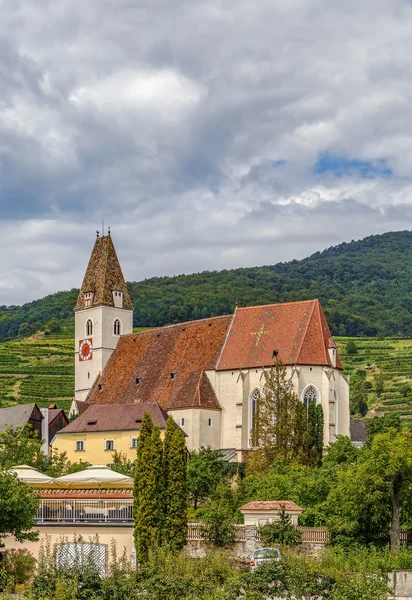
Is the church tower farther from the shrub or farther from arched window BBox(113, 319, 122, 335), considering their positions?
the shrub

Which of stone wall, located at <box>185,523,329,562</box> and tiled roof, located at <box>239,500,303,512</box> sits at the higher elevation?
tiled roof, located at <box>239,500,303,512</box>

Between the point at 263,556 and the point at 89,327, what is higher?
the point at 89,327

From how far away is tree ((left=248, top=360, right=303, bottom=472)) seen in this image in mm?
63688

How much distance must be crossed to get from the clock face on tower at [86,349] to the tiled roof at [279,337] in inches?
560

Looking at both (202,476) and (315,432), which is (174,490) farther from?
(315,432)

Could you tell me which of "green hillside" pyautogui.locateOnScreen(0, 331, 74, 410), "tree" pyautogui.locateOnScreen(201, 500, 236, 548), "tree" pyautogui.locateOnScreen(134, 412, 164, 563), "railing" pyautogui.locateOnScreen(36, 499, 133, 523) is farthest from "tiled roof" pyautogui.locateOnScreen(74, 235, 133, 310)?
"tree" pyautogui.locateOnScreen(201, 500, 236, 548)

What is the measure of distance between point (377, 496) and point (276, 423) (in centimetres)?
2583

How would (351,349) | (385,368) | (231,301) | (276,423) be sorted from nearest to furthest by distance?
1. (276,423)
2. (385,368)
3. (231,301)
4. (351,349)

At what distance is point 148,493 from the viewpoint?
3916 centimetres

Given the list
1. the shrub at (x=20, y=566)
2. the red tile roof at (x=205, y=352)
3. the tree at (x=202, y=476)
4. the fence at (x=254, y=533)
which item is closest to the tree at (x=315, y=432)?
the red tile roof at (x=205, y=352)

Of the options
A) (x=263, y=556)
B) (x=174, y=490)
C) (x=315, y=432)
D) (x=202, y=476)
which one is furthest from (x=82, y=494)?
(x=315, y=432)

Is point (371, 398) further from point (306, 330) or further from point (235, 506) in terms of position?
point (235, 506)

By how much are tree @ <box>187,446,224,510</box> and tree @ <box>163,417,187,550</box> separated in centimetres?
1387

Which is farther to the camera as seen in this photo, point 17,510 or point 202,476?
point 202,476
